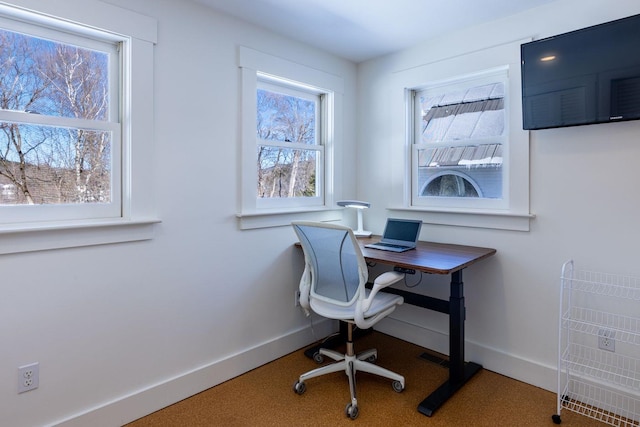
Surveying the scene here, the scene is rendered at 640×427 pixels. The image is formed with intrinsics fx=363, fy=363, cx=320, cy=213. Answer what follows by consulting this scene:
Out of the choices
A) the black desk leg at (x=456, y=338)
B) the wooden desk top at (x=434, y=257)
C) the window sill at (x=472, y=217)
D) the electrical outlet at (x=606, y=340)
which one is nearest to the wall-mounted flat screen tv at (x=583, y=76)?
the window sill at (x=472, y=217)

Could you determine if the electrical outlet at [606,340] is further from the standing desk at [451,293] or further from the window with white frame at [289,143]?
the window with white frame at [289,143]

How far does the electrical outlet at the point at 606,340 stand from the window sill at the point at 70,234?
8.56 ft

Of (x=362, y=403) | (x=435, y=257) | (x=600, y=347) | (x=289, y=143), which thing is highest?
(x=289, y=143)

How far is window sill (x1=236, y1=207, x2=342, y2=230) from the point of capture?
2467mm

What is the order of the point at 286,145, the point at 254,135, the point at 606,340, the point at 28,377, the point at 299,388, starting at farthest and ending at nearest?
the point at 286,145, the point at 254,135, the point at 299,388, the point at 606,340, the point at 28,377

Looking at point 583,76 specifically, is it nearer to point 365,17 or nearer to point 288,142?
point 365,17

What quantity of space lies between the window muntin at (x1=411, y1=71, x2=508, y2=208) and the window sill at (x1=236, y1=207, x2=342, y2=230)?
A: 73 centimetres

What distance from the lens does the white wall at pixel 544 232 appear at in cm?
201

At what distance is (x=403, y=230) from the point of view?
8.50 feet

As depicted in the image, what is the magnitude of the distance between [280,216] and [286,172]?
1.31 ft

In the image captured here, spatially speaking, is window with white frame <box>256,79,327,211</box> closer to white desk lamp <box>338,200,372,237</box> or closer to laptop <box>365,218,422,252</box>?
white desk lamp <box>338,200,372,237</box>

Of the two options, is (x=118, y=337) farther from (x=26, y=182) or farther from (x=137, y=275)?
(x=26, y=182)

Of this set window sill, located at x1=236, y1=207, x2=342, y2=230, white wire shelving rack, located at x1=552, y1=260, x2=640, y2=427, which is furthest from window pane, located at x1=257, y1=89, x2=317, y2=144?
white wire shelving rack, located at x1=552, y1=260, x2=640, y2=427

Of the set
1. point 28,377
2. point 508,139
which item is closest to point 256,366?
point 28,377
